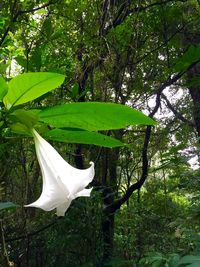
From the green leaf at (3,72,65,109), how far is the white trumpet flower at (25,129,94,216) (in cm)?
5

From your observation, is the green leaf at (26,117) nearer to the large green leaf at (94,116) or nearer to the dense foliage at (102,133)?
the large green leaf at (94,116)

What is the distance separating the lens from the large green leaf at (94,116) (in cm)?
44

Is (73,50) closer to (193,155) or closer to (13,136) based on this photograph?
(193,155)

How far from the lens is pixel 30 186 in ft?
8.28

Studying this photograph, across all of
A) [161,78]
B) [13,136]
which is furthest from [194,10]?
[13,136]

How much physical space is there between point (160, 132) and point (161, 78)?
70 centimetres

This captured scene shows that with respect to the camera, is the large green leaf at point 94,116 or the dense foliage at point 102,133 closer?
the large green leaf at point 94,116

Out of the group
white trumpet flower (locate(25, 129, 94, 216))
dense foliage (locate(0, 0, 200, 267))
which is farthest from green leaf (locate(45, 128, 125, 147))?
dense foliage (locate(0, 0, 200, 267))

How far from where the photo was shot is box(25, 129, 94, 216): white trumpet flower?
1.35 feet

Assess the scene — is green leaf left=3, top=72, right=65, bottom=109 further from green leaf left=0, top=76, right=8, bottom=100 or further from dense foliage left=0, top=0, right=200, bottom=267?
dense foliage left=0, top=0, right=200, bottom=267

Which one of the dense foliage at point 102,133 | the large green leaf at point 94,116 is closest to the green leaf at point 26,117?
the large green leaf at point 94,116

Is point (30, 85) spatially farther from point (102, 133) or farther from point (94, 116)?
point (102, 133)

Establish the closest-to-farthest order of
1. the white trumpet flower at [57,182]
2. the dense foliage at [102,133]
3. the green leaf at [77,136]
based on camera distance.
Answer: the white trumpet flower at [57,182] < the green leaf at [77,136] < the dense foliage at [102,133]

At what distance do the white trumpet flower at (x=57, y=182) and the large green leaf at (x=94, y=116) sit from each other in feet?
0.12
